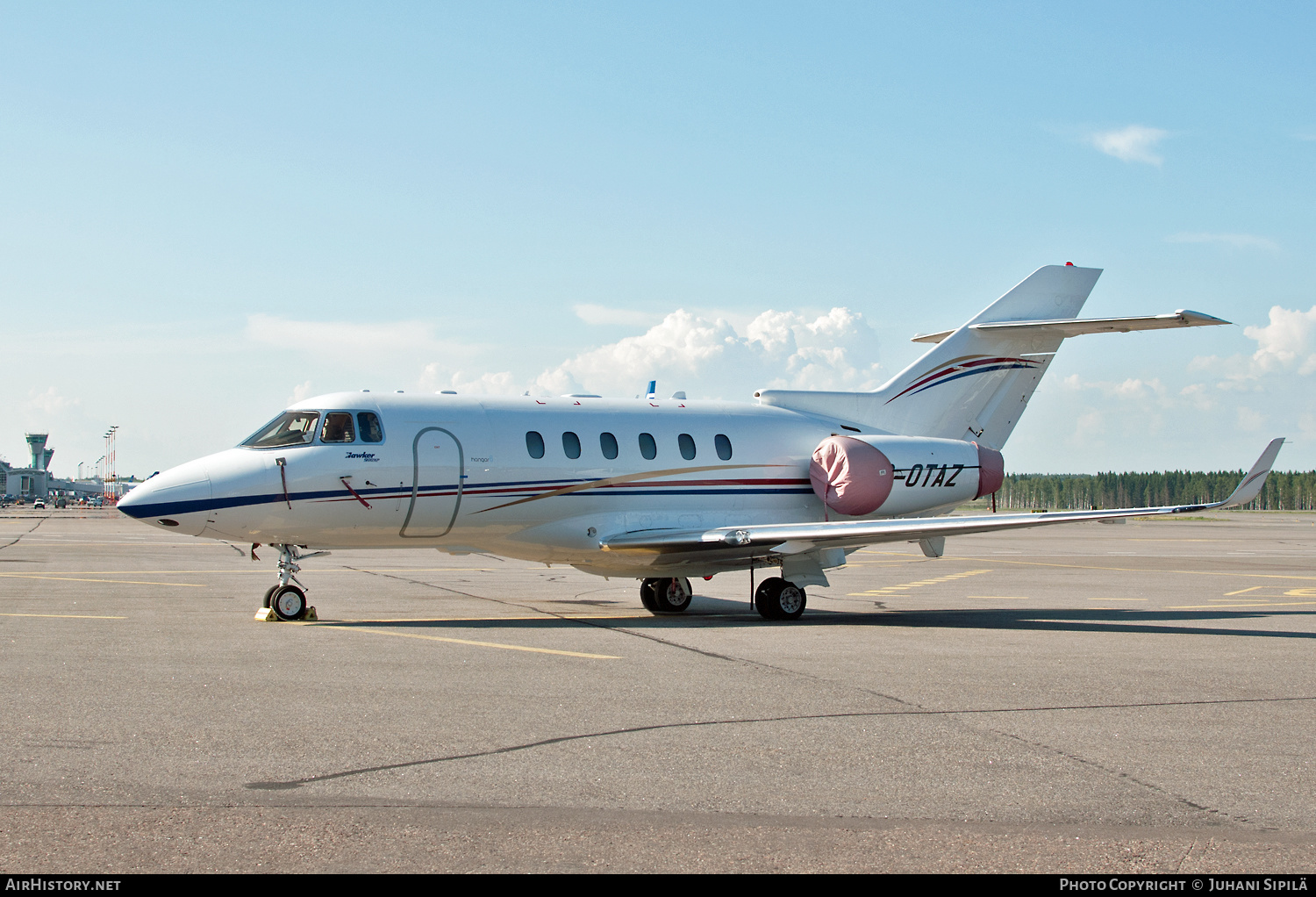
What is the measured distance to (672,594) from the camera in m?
20.2

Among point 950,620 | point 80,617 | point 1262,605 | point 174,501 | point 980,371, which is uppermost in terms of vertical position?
point 980,371

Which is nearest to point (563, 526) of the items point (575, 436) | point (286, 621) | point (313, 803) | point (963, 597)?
point (575, 436)

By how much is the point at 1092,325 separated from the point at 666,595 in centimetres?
929

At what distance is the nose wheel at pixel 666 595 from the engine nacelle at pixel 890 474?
3.07m

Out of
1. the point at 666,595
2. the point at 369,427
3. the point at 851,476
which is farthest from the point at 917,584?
the point at 369,427

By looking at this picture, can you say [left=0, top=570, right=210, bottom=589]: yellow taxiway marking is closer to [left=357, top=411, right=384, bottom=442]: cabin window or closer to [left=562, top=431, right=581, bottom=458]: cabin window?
[left=357, top=411, right=384, bottom=442]: cabin window

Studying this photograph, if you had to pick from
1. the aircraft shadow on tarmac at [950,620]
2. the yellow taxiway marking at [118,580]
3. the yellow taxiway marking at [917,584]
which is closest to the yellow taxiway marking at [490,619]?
the aircraft shadow on tarmac at [950,620]

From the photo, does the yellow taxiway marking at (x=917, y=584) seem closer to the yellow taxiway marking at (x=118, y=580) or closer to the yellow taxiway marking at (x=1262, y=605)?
the yellow taxiway marking at (x=1262, y=605)

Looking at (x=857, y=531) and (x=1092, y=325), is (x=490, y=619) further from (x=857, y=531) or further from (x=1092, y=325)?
(x=1092, y=325)

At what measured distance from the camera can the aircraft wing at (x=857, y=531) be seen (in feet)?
55.3

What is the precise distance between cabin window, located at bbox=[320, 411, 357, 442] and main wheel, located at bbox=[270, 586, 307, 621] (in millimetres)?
2290

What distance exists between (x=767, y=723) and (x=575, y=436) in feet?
35.0

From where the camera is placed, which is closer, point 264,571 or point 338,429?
point 338,429

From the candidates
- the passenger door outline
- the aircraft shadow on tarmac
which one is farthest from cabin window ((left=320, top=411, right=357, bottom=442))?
the aircraft shadow on tarmac
